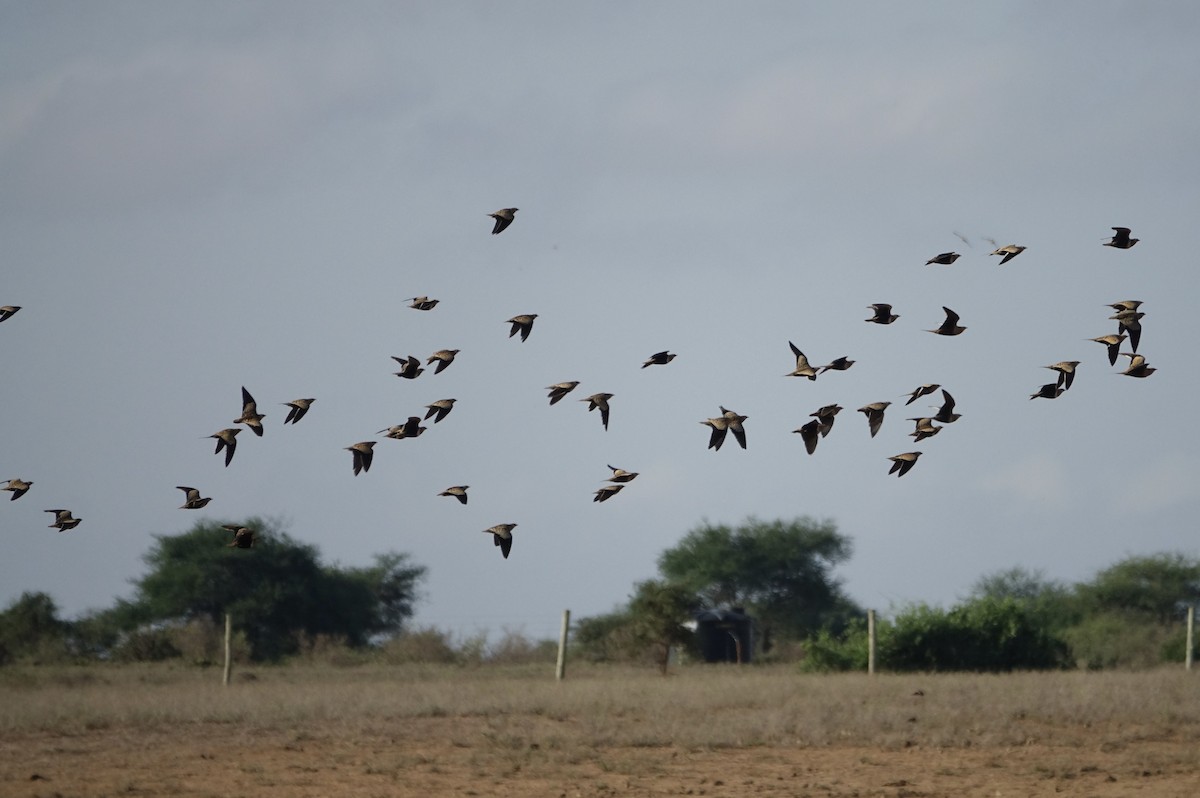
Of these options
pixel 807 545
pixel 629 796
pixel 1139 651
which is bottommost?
pixel 629 796

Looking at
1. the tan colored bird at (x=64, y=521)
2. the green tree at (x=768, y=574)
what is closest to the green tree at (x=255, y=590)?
the green tree at (x=768, y=574)

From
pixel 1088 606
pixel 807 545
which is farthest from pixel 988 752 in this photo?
pixel 807 545

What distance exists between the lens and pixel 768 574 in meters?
73.3

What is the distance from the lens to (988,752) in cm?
2367

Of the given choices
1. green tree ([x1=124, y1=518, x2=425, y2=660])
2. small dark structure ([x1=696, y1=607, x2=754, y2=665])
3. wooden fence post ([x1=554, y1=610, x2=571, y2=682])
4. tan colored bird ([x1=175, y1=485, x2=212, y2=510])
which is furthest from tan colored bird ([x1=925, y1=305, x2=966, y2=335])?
green tree ([x1=124, y1=518, x2=425, y2=660])

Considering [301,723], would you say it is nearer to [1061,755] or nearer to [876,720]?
[876,720]

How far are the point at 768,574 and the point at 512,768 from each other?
52765 mm

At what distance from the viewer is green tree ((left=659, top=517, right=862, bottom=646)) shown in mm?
72312

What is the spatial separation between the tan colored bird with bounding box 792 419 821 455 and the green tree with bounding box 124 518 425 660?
4938 centimetres

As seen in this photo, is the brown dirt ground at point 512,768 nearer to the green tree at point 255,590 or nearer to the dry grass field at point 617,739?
the dry grass field at point 617,739

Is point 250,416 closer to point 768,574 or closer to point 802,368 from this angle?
point 802,368

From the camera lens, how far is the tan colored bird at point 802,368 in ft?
52.2

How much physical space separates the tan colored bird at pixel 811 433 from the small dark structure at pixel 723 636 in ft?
128

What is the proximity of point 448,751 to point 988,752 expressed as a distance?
9041 mm
